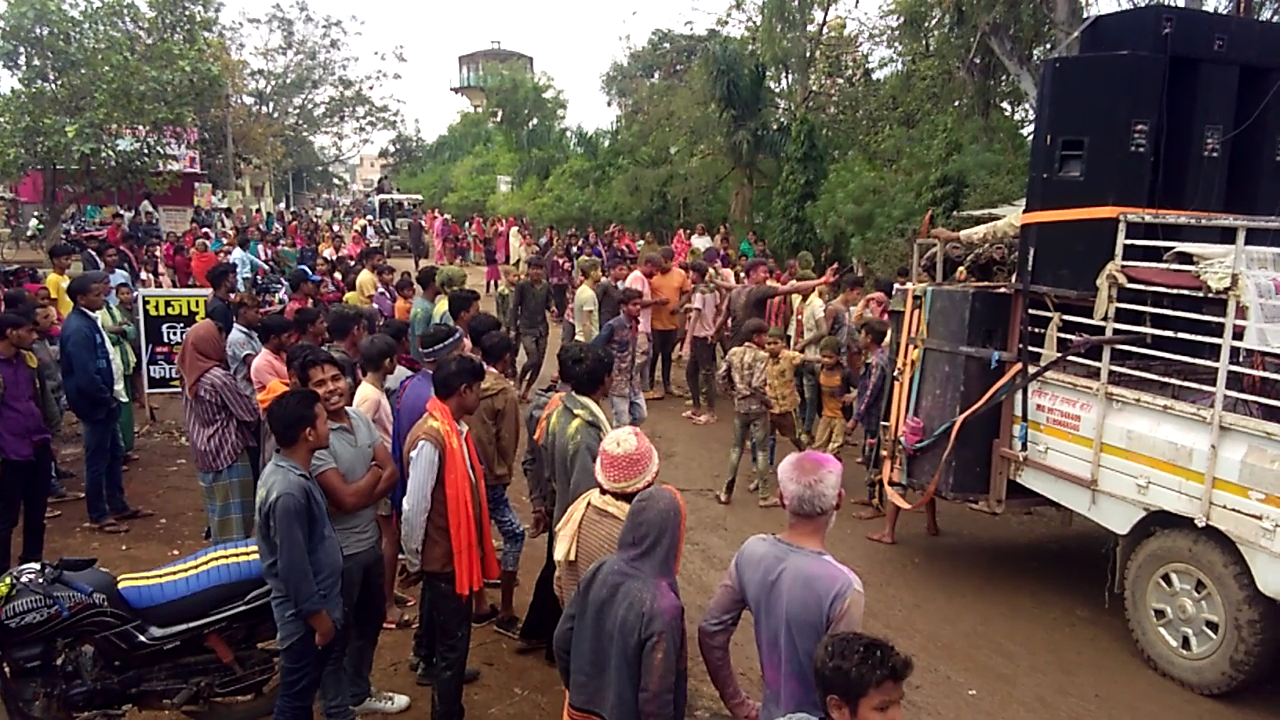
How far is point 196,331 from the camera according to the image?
5.64 metres

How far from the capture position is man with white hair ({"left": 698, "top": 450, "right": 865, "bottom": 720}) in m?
2.69

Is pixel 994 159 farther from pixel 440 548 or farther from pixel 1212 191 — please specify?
pixel 440 548

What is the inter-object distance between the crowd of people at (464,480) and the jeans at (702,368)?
2.41ft

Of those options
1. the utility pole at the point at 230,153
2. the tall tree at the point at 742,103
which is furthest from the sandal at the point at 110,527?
the utility pole at the point at 230,153

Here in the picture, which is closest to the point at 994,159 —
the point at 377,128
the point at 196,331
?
the point at 196,331

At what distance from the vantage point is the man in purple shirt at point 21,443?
559 cm

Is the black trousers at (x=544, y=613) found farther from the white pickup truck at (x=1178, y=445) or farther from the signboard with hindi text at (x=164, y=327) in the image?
the signboard with hindi text at (x=164, y=327)

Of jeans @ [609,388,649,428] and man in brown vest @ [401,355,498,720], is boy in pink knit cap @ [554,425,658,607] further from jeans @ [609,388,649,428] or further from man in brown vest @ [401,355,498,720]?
jeans @ [609,388,649,428]

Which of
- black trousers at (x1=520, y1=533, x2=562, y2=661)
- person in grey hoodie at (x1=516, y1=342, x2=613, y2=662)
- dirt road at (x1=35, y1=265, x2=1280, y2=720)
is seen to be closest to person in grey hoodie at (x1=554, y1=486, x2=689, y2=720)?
person in grey hoodie at (x1=516, y1=342, x2=613, y2=662)

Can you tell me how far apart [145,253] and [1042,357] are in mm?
15020

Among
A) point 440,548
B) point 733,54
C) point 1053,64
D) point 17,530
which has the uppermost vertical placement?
point 733,54

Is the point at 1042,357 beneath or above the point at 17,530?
above

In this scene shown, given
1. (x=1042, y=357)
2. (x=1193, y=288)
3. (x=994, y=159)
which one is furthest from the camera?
(x=994, y=159)

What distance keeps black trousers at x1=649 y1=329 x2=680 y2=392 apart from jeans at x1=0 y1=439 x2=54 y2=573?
674 centimetres
